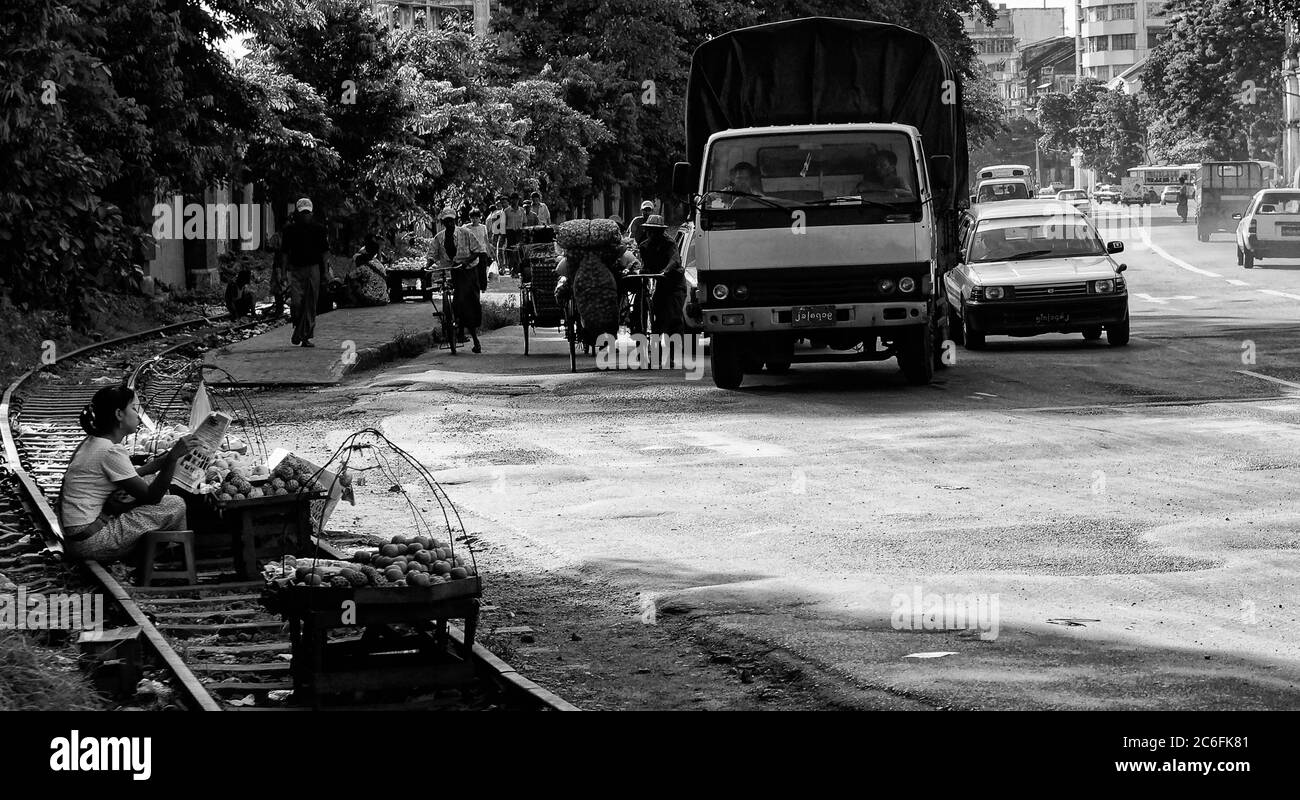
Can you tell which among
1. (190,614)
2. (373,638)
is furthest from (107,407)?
(373,638)

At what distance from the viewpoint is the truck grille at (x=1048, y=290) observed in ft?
67.6

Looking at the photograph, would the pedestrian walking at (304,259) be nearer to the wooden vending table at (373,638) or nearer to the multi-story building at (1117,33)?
the wooden vending table at (373,638)

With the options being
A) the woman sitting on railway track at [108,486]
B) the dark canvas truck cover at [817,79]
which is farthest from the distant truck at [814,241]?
the woman sitting on railway track at [108,486]

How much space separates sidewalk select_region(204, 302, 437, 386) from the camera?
1988 cm

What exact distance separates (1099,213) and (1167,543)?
79454mm

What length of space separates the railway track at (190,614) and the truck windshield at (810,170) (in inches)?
227

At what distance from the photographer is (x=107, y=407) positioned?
9.40 metres

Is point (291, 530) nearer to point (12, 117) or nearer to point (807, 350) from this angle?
point (807, 350)

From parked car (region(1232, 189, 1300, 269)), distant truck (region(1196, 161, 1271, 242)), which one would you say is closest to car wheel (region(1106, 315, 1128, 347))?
parked car (region(1232, 189, 1300, 269))

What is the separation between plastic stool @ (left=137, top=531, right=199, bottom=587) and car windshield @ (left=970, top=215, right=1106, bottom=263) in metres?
14.2

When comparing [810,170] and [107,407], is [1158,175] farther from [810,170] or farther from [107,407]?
[107,407]

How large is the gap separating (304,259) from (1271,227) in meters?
23.6

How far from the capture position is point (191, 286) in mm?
37594

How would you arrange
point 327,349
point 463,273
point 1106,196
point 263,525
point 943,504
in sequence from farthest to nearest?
point 1106,196 → point 463,273 → point 327,349 → point 943,504 → point 263,525
